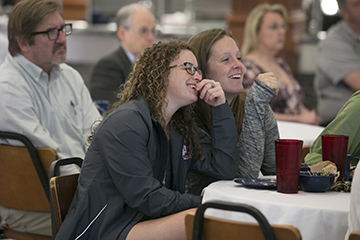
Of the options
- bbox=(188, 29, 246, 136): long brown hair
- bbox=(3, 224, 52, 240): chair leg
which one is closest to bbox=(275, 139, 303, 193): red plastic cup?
bbox=(188, 29, 246, 136): long brown hair

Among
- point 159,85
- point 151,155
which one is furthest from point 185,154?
point 159,85

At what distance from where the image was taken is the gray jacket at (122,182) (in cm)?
209

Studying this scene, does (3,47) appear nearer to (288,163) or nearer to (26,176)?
(26,176)

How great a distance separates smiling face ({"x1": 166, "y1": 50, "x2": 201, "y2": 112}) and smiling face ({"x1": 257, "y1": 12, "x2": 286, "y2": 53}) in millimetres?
2640

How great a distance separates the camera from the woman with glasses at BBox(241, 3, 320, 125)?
4.64 m

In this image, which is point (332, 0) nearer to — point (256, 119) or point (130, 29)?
point (130, 29)

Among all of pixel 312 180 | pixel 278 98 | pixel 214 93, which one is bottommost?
pixel 278 98

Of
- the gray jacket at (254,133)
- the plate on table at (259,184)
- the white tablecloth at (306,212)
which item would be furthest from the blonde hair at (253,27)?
the white tablecloth at (306,212)

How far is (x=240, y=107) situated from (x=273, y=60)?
231cm

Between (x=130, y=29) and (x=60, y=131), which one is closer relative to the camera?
(x=60, y=131)

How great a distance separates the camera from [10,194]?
8.93ft

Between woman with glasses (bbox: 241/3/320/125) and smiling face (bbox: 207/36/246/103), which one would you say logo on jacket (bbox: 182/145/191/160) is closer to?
smiling face (bbox: 207/36/246/103)

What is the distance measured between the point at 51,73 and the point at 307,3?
15.7 ft

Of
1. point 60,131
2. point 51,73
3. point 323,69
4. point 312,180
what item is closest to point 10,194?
point 60,131
